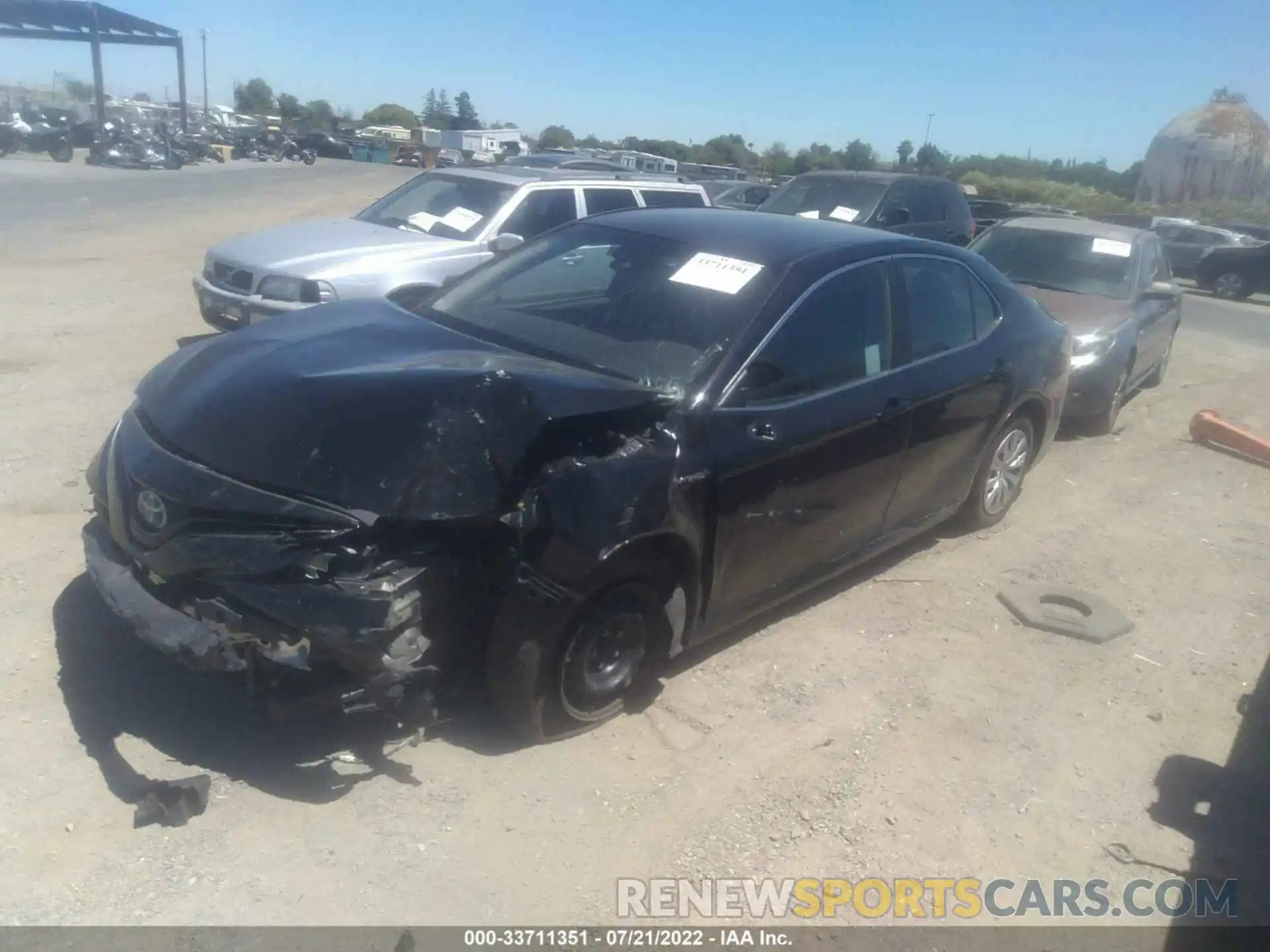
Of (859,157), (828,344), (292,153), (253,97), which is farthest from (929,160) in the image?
(253,97)

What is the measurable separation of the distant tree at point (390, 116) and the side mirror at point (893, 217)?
272 ft

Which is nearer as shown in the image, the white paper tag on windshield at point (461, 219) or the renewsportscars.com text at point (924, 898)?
the renewsportscars.com text at point (924, 898)

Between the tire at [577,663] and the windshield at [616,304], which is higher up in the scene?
the windshield at [616,304]

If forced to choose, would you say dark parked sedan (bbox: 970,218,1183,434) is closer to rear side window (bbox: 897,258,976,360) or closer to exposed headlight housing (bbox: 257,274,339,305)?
rear side window (bbox: 897,258,976,360)

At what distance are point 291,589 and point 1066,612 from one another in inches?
155

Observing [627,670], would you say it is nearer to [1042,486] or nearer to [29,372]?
[1042,486]

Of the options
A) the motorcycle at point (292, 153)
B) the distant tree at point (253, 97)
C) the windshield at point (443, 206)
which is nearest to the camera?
the windshield at point (443, 206)

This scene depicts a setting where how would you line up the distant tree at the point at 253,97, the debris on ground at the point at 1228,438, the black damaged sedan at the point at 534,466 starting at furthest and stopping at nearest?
the distant tree at the point at 253,97 < the debris on ground at the point at 1228,438 < the black damaged sedan at the point at 534,466

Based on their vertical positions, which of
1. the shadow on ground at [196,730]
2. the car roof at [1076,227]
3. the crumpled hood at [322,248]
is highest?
the car roof at [1076,227]

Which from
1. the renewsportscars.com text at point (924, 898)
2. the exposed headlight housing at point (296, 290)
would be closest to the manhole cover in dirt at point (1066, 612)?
the renewsportscars.com text at point (924, 898)

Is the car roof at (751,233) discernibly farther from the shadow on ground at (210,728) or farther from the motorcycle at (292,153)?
the motorcycle at (292,153)

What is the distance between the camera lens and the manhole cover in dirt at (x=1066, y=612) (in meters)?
4.94

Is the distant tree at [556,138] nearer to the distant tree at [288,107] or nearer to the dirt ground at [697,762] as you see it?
the distant tree at [288,107]

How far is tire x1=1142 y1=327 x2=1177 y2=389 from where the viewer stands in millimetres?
10012
